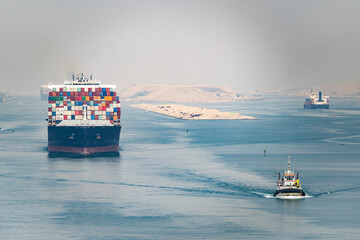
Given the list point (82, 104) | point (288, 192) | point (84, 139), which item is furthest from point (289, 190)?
point (82, 104)

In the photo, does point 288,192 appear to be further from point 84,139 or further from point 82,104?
point 82,104

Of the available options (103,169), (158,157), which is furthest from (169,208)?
(158,157)

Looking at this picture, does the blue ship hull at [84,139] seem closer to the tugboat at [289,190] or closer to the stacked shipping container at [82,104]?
the stacked shipping container at [82,104]

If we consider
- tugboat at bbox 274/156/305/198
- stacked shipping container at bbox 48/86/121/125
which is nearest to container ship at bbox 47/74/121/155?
stacked shipping container at bbox 48/86/121/125

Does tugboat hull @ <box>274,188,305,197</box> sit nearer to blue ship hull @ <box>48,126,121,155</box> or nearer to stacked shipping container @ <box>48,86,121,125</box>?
blue ship hull @ <box>48,126,121,155</box>

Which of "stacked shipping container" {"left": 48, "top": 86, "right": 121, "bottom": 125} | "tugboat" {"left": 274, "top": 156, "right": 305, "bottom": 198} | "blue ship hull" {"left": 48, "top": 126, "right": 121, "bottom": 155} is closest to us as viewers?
"tugboat" {"left": 274, "top": 156, "right": 305, "bottom": 198}

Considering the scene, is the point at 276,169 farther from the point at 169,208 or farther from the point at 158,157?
the point at 169,208

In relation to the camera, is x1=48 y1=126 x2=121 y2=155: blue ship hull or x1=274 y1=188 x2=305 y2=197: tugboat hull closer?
x1=274 y1=188 x2=305 y2=197: tugboat hull
